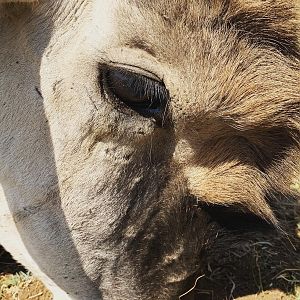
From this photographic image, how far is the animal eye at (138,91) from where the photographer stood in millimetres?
1963

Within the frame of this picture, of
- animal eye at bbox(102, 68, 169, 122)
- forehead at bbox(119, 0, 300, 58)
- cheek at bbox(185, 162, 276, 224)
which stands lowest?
cheek at bbox(185, 162, 276, 224)

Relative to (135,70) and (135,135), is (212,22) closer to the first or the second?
(135,70)

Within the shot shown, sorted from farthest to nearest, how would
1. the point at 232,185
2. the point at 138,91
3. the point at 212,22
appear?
the point at 232,185 → the point at 138,91 → the point at 212,22

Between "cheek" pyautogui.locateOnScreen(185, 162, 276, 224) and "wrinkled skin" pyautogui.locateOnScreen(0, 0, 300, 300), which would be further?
"cheek" pyautogui.locateOnScreen(185, 162, 276, 224)

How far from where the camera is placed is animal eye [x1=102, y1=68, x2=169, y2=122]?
6.44 ft

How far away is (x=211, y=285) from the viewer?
12.1 feet

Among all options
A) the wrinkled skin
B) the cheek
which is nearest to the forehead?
the wrinkled skin

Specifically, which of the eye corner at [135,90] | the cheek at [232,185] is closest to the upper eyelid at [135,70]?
the eye corner at [135,90]

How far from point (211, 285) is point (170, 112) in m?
1.93

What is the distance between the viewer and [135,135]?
206cm

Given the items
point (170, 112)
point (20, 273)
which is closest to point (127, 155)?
point (170, 112)

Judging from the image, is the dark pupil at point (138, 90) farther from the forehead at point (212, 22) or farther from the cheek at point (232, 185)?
the cheek at point (232, 185)

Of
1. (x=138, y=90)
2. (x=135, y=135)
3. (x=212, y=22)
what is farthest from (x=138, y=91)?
(x=212, y=22)

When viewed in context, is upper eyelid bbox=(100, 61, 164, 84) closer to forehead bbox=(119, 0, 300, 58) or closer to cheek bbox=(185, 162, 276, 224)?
forehead bbox=(119, 0, 300, 58)
